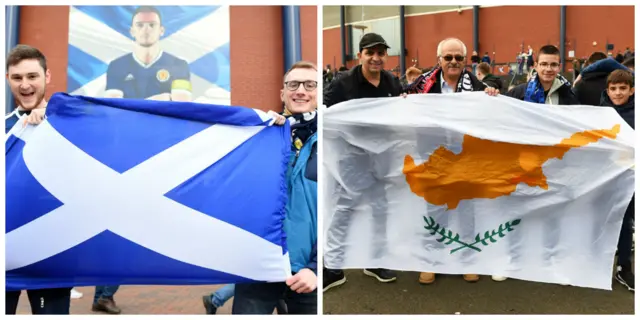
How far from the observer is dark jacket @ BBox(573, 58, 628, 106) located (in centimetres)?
333

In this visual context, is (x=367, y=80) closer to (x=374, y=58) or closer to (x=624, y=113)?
(x=374, y=58)

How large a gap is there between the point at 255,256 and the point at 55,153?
2.75 feet

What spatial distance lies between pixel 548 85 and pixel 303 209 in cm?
183

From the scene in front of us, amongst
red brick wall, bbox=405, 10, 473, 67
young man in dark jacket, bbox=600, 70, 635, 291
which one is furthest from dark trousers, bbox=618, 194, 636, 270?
red brick wall, bbox=405, 10, 473, 67

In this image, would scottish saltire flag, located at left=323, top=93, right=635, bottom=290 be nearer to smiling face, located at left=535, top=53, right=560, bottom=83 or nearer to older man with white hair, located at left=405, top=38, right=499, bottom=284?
older man with white hair, located at left=405, top=38, right=499, bottom=284

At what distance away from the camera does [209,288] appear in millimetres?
3744

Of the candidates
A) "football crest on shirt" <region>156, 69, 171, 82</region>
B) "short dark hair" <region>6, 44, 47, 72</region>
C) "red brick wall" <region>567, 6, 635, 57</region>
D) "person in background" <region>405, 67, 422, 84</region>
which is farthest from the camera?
"red brick wall" <region>567, 6, 635, 57</region>

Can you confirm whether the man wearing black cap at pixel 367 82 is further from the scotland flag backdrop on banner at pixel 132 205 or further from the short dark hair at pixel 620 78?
the short dark hair at pixel 620 78

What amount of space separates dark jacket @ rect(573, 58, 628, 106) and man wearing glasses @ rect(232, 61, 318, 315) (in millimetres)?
2081

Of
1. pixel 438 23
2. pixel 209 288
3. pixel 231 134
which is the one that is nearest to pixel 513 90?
pixel 231 134

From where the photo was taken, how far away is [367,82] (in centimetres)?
303

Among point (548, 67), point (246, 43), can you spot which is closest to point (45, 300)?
point (548, 67)

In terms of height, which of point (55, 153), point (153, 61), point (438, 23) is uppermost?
point (438, 23)

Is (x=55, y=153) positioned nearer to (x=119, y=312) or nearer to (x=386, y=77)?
(x=119, y=312)
